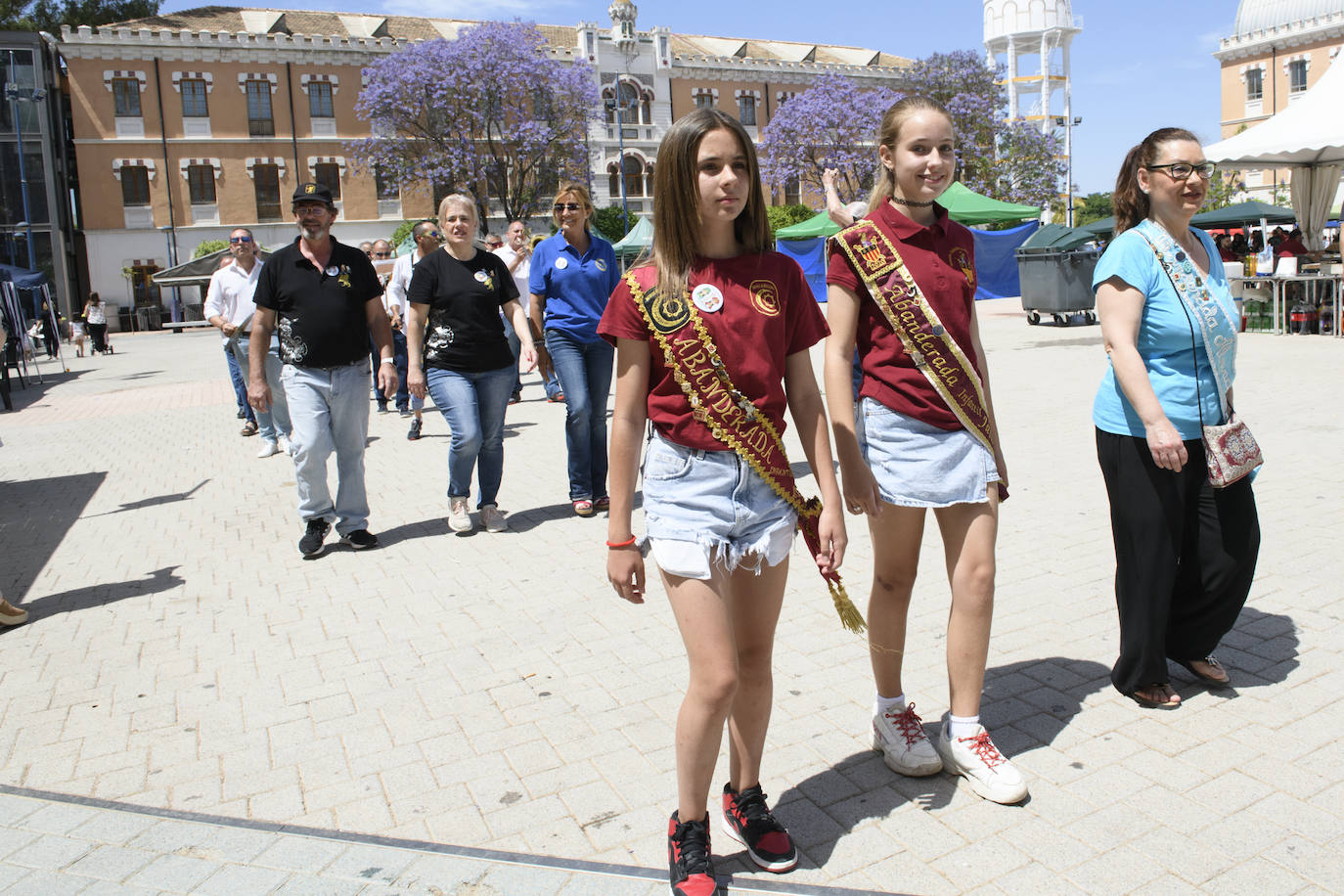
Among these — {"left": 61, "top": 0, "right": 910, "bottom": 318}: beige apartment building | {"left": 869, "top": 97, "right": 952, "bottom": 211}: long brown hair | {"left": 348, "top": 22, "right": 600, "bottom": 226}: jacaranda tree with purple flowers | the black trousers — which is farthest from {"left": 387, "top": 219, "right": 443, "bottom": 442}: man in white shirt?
{"left": 348, "top": 22, "right": 600, "bottom": 226}: jacaranda tree with purple flowers

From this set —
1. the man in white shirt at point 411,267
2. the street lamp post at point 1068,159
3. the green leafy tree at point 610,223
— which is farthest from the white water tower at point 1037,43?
the man in white shirt at point 411,267

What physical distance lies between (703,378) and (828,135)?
162ft

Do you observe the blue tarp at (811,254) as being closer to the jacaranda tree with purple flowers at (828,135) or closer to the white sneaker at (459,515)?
the jacaranda tree with purple flowers at (828,135)

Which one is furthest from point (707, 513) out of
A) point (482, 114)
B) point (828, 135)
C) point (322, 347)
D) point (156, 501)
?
point (828, 135)

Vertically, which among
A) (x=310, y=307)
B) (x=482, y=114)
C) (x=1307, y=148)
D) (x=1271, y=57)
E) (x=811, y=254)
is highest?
(x=1271, y=57)

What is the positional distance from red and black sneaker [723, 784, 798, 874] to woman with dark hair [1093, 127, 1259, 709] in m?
1.50

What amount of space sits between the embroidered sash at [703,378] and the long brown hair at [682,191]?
0.06 meters

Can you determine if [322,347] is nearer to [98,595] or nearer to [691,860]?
[98,595]

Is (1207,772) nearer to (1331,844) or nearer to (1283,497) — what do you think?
(1331,844)

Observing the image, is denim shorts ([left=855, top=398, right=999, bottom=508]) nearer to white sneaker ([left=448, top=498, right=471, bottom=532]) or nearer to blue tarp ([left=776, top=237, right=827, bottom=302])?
white sneaker ([left=448, top=498, right=471, bottom=532])

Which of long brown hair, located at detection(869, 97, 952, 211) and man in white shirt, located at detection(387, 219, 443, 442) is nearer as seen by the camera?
long brown hair, located at detection(869, 97, 952, 211)

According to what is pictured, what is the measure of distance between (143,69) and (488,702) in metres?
49.4

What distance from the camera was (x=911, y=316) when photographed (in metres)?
3.01

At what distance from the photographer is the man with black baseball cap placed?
601 centimetres
